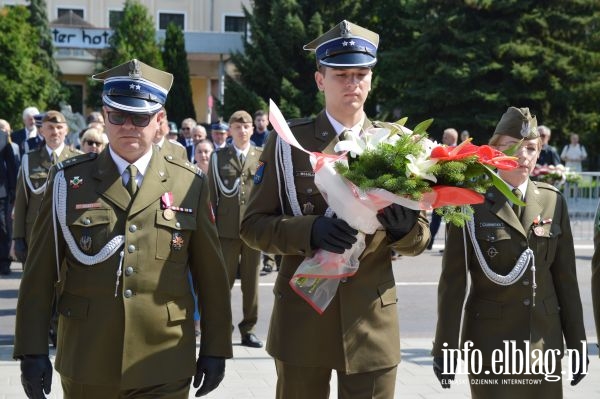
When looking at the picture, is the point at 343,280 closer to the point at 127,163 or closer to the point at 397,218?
the point at 397,218

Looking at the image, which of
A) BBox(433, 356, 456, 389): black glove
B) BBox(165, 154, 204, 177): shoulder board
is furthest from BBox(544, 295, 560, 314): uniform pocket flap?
BBox(165, 154, 204, 177): shoulder board

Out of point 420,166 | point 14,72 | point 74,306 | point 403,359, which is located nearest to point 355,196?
point 420,166

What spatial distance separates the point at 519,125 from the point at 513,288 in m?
0.88

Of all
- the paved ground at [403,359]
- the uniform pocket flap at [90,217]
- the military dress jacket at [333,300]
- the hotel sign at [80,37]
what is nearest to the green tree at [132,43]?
the hotel sign at [80,37]

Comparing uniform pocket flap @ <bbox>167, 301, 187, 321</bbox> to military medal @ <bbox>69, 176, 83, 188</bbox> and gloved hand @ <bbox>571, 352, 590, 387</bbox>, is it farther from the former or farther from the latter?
gloved hand @ <bbox>571, 352, 590, 387</bbox>

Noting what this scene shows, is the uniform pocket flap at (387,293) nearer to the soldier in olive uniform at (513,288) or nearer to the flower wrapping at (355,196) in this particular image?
the flower wrapping at (355,196)

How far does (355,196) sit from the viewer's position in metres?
4.15

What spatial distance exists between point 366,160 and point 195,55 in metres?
50.9

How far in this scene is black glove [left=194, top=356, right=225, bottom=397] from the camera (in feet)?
14.6

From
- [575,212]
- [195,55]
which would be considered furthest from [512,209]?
[195,55]

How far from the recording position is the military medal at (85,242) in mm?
4277

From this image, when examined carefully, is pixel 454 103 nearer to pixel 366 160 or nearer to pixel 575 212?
pixel 575 212

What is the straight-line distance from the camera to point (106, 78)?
4.47 m

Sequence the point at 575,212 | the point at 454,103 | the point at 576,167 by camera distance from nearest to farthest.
A: the point at 575,212 → the point at 576,167 → the point at 454,103
